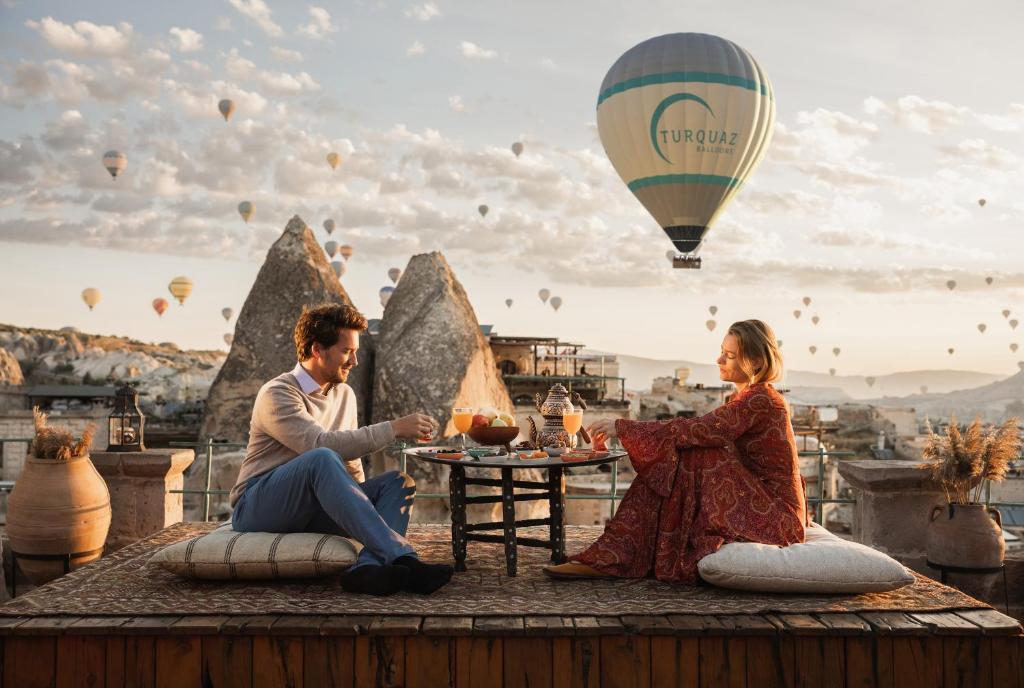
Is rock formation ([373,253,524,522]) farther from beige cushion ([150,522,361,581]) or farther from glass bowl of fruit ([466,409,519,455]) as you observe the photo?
beige cushion ([150,522,361,581])

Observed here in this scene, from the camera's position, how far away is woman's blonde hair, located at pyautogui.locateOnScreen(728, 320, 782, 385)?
4.88m

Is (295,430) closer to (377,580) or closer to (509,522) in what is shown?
(377,580)

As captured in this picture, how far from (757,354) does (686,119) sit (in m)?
20.3

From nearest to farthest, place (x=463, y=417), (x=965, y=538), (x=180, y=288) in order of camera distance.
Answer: (x=463, y=417) → (x=965, y=538) → (x=180, y=288)

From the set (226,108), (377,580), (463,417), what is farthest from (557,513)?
(226,108)

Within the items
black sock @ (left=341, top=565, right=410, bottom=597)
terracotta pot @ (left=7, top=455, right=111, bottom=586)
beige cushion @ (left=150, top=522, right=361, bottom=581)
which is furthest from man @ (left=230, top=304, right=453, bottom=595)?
terracotta pot @ (left=7, top=455, right=111, bottom=586)

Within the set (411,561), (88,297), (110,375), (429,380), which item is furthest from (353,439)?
(88,297)

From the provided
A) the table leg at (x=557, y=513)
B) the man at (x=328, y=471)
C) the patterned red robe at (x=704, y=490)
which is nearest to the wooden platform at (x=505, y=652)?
the man at (x=328, y=471)

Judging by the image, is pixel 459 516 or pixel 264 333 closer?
pixel 459 516

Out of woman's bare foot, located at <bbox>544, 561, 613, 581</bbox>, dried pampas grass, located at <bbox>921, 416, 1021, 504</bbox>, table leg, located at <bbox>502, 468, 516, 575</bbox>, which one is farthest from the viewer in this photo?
dried pampas grass, located at <bbox>921, 416, 1021, 504</bbox>

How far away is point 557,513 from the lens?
5.26 m

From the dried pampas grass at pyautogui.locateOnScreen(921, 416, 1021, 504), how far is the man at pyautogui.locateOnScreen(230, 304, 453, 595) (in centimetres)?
330

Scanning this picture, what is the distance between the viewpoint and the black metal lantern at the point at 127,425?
7.03m

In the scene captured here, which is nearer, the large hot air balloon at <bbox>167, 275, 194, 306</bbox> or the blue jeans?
the blue jeans
